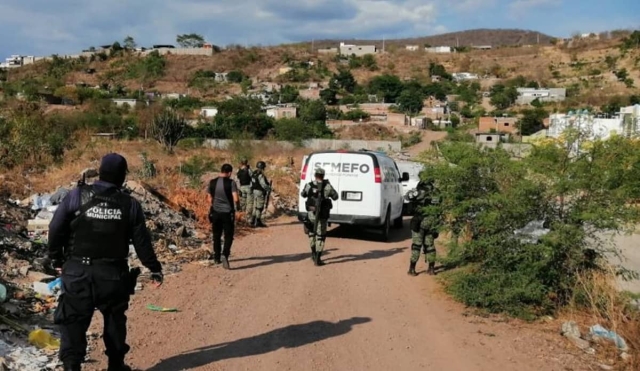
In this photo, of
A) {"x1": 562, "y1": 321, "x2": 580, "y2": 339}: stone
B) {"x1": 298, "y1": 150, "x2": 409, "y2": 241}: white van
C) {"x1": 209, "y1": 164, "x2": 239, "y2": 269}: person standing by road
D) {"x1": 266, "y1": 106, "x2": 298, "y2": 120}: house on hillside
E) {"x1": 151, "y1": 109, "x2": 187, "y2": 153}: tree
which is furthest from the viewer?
{"x1": 266, "y1": 106, "x2": 298, "y2": 120}: house on hillside

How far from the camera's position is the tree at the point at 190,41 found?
16388cm

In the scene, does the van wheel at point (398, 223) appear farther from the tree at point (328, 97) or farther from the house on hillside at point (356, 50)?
the house on hillside at point (356, 50)

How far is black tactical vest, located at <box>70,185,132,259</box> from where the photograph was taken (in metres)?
5.01

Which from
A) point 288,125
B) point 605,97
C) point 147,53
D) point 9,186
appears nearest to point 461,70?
point 605,97

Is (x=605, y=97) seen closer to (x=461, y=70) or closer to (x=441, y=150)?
(x=461, y=70)

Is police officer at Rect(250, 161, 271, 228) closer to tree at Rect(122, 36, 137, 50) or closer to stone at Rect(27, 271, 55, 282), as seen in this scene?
stone at Rect(27, 271, 55, 282)

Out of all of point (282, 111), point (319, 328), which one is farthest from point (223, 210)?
point (282, 111)

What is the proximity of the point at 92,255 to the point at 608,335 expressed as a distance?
18.0 ft

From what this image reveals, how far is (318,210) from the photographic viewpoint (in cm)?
1124

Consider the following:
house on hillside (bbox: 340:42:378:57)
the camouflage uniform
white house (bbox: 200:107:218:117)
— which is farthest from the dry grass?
house on hillside (bbox: 340:42:378:57)

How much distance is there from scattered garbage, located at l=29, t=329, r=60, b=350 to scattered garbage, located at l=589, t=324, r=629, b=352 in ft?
18.7

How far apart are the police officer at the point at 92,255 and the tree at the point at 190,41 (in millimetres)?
163680

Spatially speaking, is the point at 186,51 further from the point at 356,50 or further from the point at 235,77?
the point at 356,50

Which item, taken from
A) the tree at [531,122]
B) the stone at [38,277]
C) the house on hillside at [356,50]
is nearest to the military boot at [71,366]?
the stone at [38,277]
